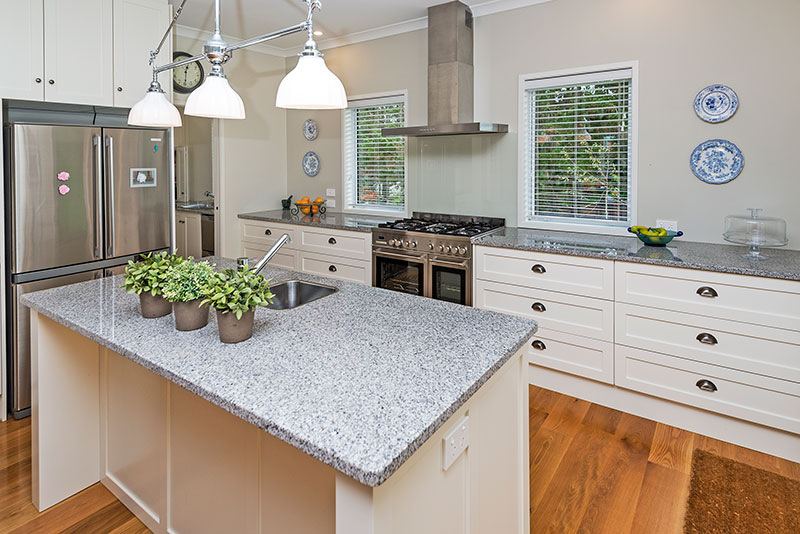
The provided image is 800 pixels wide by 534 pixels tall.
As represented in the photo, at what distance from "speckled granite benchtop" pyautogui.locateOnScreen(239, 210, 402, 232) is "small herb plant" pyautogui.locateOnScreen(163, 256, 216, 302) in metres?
2.26

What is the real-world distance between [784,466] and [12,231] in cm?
425

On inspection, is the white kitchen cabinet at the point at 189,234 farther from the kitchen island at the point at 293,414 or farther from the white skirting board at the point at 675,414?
the white skirting board at the point at 675,414

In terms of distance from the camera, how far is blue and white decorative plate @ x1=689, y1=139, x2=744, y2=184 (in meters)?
2.82

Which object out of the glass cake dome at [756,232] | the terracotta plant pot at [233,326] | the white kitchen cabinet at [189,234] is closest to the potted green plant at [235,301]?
the terracotta plant pot at [233,326]

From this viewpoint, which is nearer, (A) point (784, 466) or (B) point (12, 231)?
(A) point (784, 466)

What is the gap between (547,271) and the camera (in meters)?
2.99

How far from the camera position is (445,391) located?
3.78ft

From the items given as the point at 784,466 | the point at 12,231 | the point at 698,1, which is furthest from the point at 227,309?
the point at 698,1

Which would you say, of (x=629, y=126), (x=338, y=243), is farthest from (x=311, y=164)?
(x=629, y=126)

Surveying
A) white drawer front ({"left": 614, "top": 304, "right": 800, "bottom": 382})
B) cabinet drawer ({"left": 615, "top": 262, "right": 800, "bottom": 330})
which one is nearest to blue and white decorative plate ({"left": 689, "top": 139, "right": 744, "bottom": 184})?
cabinet drawer ({"left": 615, "top": 262, "right": 800, "bottom": 330})

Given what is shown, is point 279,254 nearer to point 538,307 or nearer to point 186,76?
point 186,76

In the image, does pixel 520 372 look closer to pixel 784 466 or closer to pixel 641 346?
pixel 641 346

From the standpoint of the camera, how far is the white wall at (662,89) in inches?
106

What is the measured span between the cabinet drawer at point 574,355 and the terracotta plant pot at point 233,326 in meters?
1.91
